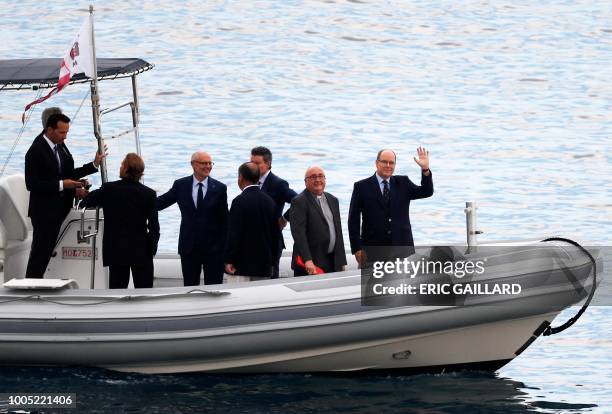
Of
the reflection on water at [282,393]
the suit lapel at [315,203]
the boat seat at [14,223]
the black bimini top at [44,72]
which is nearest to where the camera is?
the reflection on water at [282,393]

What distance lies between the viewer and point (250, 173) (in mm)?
10039

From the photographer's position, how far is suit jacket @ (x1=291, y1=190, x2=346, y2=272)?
1013 centimetres

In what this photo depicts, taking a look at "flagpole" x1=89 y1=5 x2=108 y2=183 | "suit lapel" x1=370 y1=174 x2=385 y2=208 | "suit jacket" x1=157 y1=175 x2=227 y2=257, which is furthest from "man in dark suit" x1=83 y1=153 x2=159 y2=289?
"suit lapel" x1=370 y1=174 x2=385 y2=208

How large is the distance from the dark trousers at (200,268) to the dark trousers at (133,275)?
29 cm

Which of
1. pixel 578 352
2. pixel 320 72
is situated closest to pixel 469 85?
pixel 320 72

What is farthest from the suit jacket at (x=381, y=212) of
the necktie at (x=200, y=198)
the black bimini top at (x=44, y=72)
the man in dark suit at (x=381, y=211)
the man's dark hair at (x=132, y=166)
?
the black bimini top at (x=44, y=72)

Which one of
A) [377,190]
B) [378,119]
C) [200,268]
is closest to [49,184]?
[200,268]

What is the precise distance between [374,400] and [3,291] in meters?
2.88

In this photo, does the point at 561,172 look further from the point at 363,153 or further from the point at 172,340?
the point at 172,340

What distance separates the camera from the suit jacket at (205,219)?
1040 cm

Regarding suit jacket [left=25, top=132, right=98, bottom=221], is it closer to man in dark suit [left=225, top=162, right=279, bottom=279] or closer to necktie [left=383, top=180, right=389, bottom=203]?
man in dark suit [left=225, top=162, right=279, bottom=279]

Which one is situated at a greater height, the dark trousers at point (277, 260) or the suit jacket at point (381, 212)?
the suit jacket at point (381, 212)

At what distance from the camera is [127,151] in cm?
1107

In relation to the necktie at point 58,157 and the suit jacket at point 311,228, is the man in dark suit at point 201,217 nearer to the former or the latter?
the suit jacket at point 311,228
